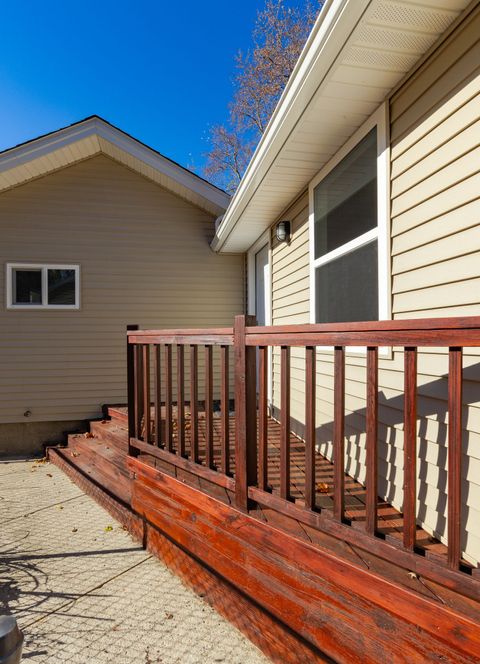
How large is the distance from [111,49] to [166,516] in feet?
52.3

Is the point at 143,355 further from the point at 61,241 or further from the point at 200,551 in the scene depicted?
the point at 61,241

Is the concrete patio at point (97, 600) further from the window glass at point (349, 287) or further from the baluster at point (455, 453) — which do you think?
the window glass at point (349, 287)

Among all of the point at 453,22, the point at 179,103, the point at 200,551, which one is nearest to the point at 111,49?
the point at 179,103

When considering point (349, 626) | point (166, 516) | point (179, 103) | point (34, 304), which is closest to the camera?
point (349, 626)

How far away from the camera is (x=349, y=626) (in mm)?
1862

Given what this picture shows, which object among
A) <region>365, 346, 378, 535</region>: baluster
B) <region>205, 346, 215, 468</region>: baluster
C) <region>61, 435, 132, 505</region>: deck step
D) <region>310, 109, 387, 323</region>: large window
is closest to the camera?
<region>365, 346, 378, 535</region>: baluster

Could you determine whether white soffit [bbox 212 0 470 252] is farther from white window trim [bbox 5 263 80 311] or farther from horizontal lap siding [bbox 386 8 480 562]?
white window trim [bbox 5 263 80 311]

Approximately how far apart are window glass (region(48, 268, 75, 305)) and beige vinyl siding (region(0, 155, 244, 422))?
0.54 ft

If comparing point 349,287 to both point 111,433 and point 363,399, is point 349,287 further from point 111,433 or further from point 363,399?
point 111,433

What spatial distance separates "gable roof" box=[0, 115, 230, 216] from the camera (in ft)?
20.0

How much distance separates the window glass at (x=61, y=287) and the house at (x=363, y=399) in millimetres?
3446

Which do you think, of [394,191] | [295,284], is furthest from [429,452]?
[295,284]

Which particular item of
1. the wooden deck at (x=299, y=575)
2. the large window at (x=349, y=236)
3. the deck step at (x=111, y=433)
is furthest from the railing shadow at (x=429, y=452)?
the deck step at (x=111, y=433)

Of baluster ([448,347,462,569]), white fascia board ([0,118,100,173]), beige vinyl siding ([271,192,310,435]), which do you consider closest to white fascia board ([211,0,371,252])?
beige vinyl siding ([271,192,310,435])
